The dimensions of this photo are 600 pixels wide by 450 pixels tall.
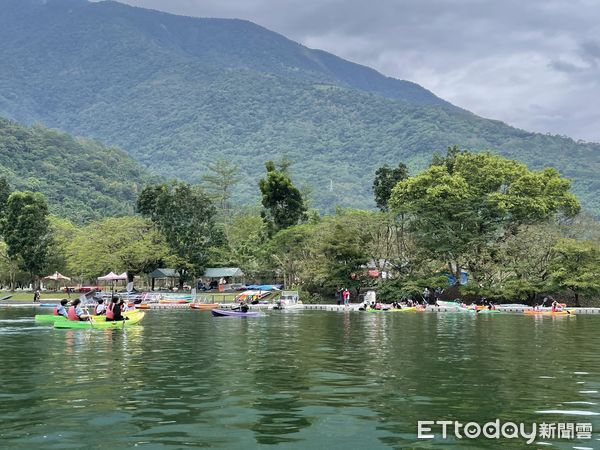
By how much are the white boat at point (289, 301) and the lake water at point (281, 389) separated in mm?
36319

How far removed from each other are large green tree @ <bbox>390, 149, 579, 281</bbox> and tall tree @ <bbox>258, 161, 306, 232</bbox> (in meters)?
19.8

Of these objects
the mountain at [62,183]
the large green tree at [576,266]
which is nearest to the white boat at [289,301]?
the large green tree at [576,266]

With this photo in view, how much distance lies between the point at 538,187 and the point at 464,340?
155 ft

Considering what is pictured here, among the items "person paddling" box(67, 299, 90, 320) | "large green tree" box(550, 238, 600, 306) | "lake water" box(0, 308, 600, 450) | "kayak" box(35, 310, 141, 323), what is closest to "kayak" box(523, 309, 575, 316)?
"large green tree" box(550, 238, 600, 306)

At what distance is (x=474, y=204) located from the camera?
241ft

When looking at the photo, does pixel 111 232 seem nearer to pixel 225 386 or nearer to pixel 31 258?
pixel 31 258

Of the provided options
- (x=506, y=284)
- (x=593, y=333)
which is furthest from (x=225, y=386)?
(x=506, y=284)

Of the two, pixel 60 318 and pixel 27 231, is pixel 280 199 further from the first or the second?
pixel 60 318

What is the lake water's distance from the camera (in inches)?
491

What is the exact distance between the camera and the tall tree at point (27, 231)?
3401 inches

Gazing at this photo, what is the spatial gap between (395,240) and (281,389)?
6015 cm

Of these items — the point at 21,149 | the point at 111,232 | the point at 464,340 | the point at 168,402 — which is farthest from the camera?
the point at 21,149

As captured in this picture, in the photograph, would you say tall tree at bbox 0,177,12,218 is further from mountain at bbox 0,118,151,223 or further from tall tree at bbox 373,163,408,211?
tall tree at bbox 373,163,408,211

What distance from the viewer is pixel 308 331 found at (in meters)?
37.8
